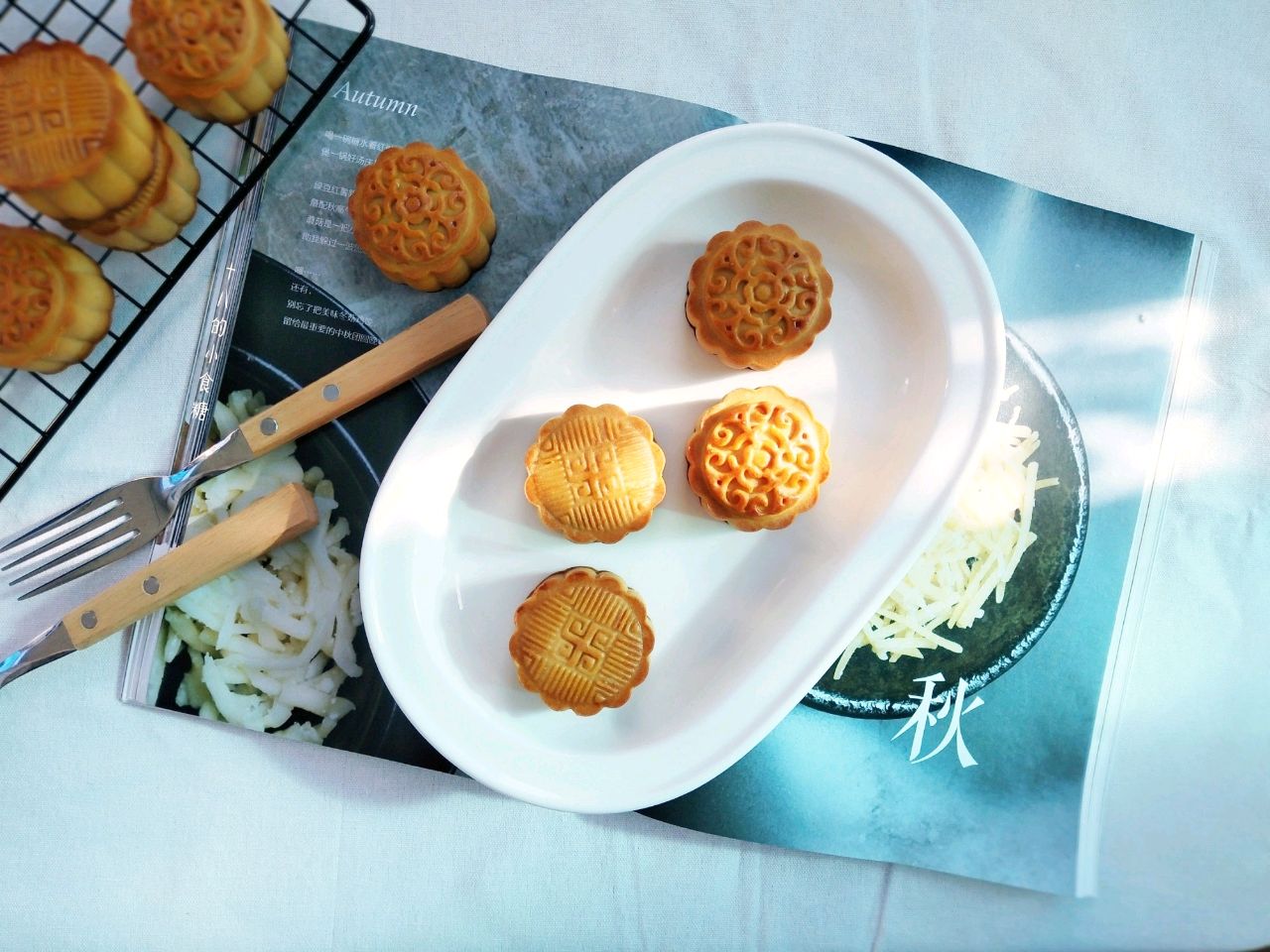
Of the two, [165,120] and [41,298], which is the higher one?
[165,120]

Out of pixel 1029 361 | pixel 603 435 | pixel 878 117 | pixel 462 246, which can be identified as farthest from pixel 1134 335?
pixel 462 246

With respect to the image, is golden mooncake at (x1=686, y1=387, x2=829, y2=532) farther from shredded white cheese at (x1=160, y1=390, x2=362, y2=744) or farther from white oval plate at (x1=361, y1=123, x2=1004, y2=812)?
shredded white cheese at (x1=160, y1=390, x2=362, y2=744)

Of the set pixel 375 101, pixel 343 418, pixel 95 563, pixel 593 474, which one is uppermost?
pixel 375 101

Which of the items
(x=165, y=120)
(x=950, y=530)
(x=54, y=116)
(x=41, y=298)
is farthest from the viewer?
(x=950, y=530)

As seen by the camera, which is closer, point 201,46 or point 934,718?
point 201,46

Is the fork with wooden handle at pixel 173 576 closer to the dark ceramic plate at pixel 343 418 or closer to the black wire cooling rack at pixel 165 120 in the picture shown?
the dark ceramic plate at pixel 343 418

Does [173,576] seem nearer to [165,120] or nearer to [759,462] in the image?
[165,120]

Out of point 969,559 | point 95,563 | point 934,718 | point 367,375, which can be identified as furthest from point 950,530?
point 95,563

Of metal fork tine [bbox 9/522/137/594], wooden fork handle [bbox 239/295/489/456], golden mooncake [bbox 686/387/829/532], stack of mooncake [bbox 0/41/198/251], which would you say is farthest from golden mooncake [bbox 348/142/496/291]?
metal fork tine [bbox 9/522/137/594]
